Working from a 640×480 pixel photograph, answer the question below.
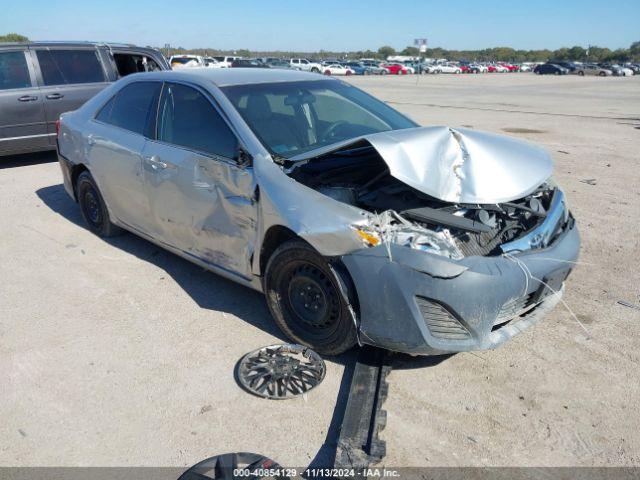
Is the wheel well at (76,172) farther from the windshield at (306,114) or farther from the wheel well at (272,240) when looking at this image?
the wheel well at (272,240)

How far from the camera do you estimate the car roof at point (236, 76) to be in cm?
423

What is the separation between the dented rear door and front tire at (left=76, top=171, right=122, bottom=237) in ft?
3.62

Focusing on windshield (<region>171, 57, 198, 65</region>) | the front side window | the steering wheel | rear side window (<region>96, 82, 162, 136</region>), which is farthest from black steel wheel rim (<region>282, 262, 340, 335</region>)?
windshield (<region>171, 57, 198, 65</region>)

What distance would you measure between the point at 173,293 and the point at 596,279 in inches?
137

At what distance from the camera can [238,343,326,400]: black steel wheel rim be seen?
3.18 meters

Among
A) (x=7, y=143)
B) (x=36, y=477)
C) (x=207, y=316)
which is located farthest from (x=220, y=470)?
(x=7, y=143)

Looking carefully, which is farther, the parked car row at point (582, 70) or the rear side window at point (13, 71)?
the parked car row at point (582, 70)

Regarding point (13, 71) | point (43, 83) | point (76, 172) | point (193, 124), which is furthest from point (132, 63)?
point (193, 124)

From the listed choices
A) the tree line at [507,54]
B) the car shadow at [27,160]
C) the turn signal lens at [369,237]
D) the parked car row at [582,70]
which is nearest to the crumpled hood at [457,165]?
the turn signal lens at [369,237]

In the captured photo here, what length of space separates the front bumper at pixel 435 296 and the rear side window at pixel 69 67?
7.85 m

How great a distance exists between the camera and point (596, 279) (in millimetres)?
4652

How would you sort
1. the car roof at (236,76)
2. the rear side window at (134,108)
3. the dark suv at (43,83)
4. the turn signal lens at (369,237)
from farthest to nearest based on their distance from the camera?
the dark suv at (43,83) < the rear side window at (134,108) < the car roof at (236,76) < the turn signal lens at (369,237)

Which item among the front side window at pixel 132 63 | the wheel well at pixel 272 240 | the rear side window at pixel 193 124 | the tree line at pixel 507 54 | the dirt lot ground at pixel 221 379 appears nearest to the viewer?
the dirt lot ground at pixel 221 379

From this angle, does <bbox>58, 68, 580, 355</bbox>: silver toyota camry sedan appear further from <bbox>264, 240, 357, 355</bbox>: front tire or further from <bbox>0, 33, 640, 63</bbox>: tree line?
<bbox>0, 33, 640, 63</bbox>: tree line
